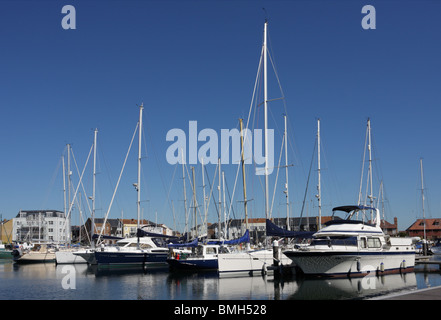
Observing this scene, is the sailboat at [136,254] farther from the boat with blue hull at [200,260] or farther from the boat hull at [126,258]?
the boat with blue hull at [200,260]

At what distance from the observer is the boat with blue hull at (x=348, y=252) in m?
34.7

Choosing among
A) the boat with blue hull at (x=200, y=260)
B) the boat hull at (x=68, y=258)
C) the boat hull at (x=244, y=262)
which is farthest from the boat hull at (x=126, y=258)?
the boat hull at (x=244, y=262)

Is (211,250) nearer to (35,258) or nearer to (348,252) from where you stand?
(348,252)

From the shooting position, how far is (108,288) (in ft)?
112

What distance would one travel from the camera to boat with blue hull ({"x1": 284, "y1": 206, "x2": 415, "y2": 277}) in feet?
114

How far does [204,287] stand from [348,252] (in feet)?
37.7

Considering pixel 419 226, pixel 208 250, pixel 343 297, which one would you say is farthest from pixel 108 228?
pixel 343 297

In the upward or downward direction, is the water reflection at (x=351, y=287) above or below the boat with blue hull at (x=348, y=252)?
below

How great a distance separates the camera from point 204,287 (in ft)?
112

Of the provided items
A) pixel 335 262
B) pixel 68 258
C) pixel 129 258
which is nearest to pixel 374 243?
pixel 335 262

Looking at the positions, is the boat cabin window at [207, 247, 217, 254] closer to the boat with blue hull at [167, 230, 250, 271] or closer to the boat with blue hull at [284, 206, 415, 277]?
the boat with blue hull at [167, 230, 250, 271]

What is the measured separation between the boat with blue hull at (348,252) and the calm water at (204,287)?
0.85 m
